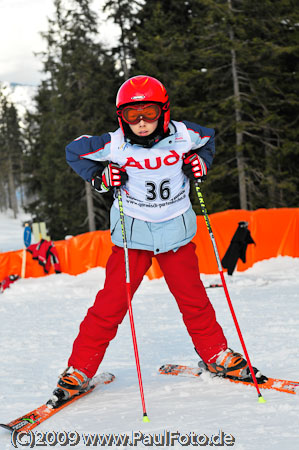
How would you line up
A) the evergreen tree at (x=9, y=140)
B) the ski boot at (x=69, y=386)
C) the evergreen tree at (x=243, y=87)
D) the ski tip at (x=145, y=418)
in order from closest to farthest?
the ski tip at (x=145, y=418), the ski boot at (x=69, y=386), the evergreen tree at (x=243, y=87), the evergreen tree at (x=9, y=140)

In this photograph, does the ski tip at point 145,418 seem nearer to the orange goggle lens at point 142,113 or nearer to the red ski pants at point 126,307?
the red ski pants at point 126,307

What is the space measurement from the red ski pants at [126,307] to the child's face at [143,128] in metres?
0.73

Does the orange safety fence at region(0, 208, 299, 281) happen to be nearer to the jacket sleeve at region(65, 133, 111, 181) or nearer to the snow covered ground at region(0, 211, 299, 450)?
the snow covered ground at region(0, 211, 299, 450)

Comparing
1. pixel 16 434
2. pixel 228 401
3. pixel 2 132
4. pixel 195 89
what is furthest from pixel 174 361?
pixel 2 132

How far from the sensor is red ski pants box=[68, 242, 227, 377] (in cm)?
284

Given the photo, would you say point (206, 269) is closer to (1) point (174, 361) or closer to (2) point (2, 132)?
(1) point (174, 361)

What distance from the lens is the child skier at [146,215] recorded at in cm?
283

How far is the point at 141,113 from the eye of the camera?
9.22ft

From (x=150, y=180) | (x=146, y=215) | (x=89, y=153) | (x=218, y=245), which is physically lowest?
(x=218, y=245)

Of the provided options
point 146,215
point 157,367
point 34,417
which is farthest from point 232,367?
point 34,417

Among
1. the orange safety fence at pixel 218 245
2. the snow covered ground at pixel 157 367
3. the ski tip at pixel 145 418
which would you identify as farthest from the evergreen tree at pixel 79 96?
the ski tip at pixel 145 418

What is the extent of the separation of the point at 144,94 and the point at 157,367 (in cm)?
208

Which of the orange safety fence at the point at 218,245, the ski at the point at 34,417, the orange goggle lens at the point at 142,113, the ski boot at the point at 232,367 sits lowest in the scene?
the orange safety fence at the point at 218,245

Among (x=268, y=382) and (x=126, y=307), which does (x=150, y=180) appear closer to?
(x=126, y=307)
